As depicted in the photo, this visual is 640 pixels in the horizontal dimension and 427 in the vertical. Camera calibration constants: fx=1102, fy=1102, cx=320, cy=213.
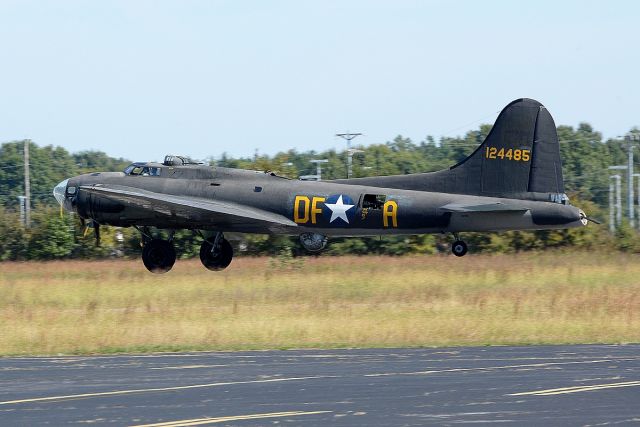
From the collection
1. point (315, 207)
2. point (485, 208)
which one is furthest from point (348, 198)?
point (485, 208)

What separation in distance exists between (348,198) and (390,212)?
4.72 feet

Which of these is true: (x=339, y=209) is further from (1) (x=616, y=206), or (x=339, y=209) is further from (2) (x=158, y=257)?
(1) (x=616, y=206)

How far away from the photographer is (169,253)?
1490 inches

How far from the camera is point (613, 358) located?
21859 mm

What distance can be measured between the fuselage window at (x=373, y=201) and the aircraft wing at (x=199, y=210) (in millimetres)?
2618

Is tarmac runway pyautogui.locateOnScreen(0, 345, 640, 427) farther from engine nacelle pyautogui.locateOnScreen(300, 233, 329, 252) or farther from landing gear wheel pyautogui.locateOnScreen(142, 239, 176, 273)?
landing gear wheel pyautogui.locateOnScreen(142, 239, 176, 273)

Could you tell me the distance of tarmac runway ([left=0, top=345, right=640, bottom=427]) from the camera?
15.6 metres

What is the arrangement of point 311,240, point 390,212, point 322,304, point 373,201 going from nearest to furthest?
1. point 322,304
2. point 390,212
3. point 373,201
4. point 311,240

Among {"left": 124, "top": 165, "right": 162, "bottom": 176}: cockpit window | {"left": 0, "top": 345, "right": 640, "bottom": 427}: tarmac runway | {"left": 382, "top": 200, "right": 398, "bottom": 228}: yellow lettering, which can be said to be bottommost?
{"left": 0, "top": 345, "right": 640, "bottom": 427}: tarmac runway

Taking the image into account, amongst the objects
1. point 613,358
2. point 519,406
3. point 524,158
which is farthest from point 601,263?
point 519,406

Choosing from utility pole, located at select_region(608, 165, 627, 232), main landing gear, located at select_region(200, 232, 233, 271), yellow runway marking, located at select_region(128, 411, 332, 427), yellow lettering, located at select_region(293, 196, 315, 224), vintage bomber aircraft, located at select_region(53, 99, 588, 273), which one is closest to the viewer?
yellow runway marking, located at select_region(128, 411, 332, 427)

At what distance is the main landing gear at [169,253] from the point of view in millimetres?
37812

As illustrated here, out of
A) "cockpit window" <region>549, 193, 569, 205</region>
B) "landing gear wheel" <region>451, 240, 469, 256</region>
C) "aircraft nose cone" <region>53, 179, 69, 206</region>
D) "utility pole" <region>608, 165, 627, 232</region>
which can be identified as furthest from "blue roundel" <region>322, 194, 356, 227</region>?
"utility pole" <region>608, 165, 627, 232</region>

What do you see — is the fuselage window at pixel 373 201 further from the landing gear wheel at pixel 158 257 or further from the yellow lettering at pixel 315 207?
the landing gear wheel at pixel 158 257
